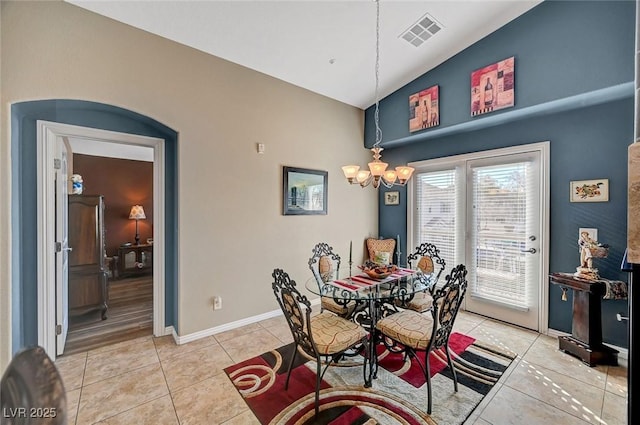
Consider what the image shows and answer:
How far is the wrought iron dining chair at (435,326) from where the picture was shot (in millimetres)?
1914

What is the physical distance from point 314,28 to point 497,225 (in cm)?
324

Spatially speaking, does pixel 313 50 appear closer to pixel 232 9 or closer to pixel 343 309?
pixel 232 9

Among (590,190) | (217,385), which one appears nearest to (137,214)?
(217,385)

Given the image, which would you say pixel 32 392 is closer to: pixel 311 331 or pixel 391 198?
pixel 311 331

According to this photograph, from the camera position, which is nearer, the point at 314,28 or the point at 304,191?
the point at 314,28

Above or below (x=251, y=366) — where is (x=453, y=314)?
above

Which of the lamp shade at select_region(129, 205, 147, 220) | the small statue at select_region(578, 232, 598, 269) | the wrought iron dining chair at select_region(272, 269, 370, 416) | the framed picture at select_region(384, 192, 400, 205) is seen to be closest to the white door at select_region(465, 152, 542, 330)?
the small statue at select_region(578, 232, 598, 269)

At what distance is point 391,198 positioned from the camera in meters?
4.68

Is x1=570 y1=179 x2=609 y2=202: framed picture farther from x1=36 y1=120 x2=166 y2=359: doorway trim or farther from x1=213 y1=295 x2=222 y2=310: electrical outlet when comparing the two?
x1=36 y1=120 x2=166 y2=359: doorway trim

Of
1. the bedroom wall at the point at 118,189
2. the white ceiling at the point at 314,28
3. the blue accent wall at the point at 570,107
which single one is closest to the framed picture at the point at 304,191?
the white ceiling at the point at 314,28

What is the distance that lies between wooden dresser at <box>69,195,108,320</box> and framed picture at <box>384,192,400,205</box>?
14.1 feet

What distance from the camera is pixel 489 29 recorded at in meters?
3.01

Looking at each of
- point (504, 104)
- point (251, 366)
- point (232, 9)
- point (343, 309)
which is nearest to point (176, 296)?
point (251, 366)

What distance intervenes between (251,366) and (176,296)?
4.04 feet
